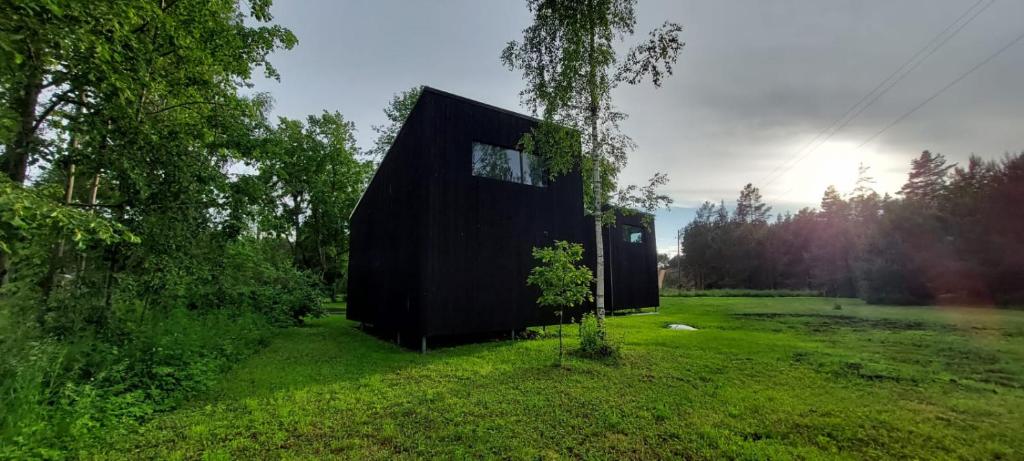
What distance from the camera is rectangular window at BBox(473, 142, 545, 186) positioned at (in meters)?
8.01

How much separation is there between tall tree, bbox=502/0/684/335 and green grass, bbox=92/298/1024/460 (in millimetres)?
2223

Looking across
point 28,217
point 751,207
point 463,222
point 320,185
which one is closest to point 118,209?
point 28,217

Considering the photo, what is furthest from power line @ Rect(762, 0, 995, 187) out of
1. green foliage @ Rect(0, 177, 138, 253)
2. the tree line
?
green foliage @ Rect(0, 177, 138, 253)

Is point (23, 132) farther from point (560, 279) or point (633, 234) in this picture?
point (633, 234)

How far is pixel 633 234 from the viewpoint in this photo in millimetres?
14836

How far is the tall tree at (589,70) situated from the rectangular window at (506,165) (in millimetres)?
1353

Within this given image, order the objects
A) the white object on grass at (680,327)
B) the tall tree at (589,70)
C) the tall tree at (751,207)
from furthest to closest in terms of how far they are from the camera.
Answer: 1. the tall tree at (751,207)
2. the white object on grass at (680,327)
3. the tall tree at (589,70)

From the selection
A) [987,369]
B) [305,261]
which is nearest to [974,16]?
[987,369]

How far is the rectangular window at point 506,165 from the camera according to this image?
8.01m

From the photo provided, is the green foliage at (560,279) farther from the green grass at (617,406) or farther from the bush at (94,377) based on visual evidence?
the bush at (94,377)

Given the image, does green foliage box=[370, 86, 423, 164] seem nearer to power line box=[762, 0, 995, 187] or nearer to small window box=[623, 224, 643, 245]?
small window box=[623, 224, 643, 245]

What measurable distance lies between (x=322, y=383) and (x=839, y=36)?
1350 centimetres

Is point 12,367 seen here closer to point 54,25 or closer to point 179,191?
point 179,191

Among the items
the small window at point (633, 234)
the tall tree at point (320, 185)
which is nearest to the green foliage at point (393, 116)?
the tall tree at point (320, 185)
